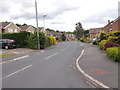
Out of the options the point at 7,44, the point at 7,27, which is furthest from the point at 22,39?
the point at 7,27

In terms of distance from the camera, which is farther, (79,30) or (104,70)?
(79,30)

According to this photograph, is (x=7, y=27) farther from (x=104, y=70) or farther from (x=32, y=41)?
(x=104, y=70)

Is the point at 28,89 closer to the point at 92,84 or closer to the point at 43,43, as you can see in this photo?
the point at 92,84

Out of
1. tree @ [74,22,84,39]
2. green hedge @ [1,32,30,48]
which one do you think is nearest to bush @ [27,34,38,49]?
green hedge @ [1,32,30,48]

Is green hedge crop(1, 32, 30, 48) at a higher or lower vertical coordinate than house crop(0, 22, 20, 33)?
lower

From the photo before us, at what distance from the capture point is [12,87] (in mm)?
5809

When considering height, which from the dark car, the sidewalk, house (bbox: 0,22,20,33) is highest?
house (bbox: 0,22,20,33)

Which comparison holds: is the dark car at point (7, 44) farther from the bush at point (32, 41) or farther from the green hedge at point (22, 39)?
the bush at point (32, 41)

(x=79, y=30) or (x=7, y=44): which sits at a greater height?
(x=79, y=30)

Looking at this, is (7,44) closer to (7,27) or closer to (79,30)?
(7,27)

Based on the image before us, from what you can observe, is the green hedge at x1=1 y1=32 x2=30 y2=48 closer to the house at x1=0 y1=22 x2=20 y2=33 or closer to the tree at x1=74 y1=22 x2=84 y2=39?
the house at x1=0 y1=22 x2=20 y2=33

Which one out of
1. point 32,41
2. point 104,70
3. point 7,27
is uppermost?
point 7,27

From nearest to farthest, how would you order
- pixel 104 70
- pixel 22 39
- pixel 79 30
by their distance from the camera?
1. pixel 104 70
2. pixel 22 39
3. pixel 79 30

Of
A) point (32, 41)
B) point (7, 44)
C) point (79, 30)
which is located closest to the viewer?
point (7, 44)
